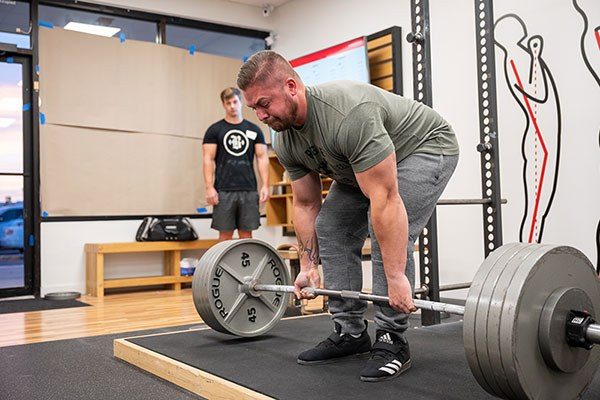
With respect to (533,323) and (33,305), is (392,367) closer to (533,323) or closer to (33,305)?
(533,323)

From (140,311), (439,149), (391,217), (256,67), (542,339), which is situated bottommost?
(140,311)

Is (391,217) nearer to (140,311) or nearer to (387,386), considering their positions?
(387,386)

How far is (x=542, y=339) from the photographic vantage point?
1423 mm

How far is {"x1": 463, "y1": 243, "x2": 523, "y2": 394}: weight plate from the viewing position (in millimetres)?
→ 1420

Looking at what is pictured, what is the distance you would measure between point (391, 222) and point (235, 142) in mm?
2997

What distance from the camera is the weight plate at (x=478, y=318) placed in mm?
1420

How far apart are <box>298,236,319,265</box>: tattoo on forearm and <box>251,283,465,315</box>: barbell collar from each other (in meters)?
0.14

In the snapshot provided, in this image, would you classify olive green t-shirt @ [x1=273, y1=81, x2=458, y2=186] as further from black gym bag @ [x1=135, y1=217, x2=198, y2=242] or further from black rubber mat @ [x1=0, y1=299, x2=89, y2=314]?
black gym bag @ [x1=135, y1=217, x2=198, y2=242]

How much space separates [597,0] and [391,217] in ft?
7.91

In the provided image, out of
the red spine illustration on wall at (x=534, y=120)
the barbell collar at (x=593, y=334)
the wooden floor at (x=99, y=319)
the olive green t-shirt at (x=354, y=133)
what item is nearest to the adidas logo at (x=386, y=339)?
the olive green t-shirt at (x=354, y=133)

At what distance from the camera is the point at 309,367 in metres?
2.06

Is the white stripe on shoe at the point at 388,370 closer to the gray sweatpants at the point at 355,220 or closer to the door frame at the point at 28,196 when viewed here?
the gray sweatpants at the point at 355,220

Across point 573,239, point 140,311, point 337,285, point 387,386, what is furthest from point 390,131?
point 140,311

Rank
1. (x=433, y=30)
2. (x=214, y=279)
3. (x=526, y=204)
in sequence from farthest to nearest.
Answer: (x=433, y=30), (x=526, y=204), (x=214, y=279)
